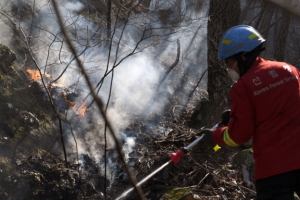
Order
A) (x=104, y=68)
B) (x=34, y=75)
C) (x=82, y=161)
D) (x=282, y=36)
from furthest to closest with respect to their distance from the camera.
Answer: (x=282, y=36), (x=104, y=68), (x=34, y=75), (x=82, y=161)

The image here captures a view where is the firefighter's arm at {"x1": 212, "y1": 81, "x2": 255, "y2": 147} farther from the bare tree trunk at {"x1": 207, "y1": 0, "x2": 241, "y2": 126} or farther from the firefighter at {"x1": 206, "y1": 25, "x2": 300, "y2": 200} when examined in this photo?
the bare tree trunk at {"x1": 207, "y1": 0, "x2": 241, "y2": 126}

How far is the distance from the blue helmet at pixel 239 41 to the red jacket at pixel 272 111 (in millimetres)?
314

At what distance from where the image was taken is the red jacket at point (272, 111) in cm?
319

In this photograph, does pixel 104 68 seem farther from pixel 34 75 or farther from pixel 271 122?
pixel 271 122

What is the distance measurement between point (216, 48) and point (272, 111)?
3605 mm

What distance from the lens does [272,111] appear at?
3213 millimetres

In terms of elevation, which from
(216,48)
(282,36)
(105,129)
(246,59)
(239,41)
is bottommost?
(246,59)

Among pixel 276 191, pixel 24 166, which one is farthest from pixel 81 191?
pixel 276 191

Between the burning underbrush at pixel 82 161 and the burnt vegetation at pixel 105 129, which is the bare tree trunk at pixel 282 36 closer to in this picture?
the burnt vegetation at pixel 105 129

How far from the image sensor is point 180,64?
14.2 metres

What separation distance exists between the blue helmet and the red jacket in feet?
→ 1.03

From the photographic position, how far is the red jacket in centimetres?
319

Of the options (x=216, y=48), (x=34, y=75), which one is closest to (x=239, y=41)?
(x=216, y=48)

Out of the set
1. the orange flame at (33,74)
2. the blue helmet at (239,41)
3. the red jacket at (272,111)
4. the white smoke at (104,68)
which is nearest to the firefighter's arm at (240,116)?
the red jacket at (272,111)
